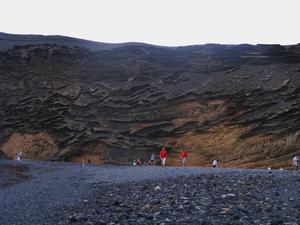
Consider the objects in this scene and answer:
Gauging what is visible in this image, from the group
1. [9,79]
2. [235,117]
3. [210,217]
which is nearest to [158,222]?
[210,217]

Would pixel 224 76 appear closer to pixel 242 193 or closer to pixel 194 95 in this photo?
pixel 194 95

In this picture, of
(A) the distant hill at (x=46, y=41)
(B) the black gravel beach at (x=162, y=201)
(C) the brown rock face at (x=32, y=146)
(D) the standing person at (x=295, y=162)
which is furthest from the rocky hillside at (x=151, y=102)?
(B) the black gravel beach at (x=162, y=201)

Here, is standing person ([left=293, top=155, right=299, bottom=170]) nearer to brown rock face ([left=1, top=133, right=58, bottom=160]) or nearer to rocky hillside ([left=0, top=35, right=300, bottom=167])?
rocky hillside ([left=0, top=35, right=300, bottom=167])

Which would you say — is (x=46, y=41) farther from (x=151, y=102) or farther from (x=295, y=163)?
(x=295, y=163)

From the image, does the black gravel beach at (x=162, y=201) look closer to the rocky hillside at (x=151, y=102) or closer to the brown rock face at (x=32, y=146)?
the rocky hillside at (x=151, y=102)

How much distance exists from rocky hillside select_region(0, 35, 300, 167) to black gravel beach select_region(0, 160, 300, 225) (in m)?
13.0

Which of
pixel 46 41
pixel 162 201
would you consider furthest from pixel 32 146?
pixel 162 201

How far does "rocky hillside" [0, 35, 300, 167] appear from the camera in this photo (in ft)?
83.7

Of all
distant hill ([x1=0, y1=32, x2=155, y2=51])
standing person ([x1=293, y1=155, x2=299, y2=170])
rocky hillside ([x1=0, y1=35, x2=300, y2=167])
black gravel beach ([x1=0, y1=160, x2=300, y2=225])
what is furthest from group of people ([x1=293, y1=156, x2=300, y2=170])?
distant hill ([x1=0, y1=32, x2=155, y2=51])

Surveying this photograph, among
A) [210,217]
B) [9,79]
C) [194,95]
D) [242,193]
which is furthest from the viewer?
[9,79]

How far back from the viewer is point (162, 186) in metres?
11.0

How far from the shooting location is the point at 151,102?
29078 millimetres

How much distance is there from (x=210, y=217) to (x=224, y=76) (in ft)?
70.3

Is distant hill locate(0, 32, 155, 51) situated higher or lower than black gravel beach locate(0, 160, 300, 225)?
higher
